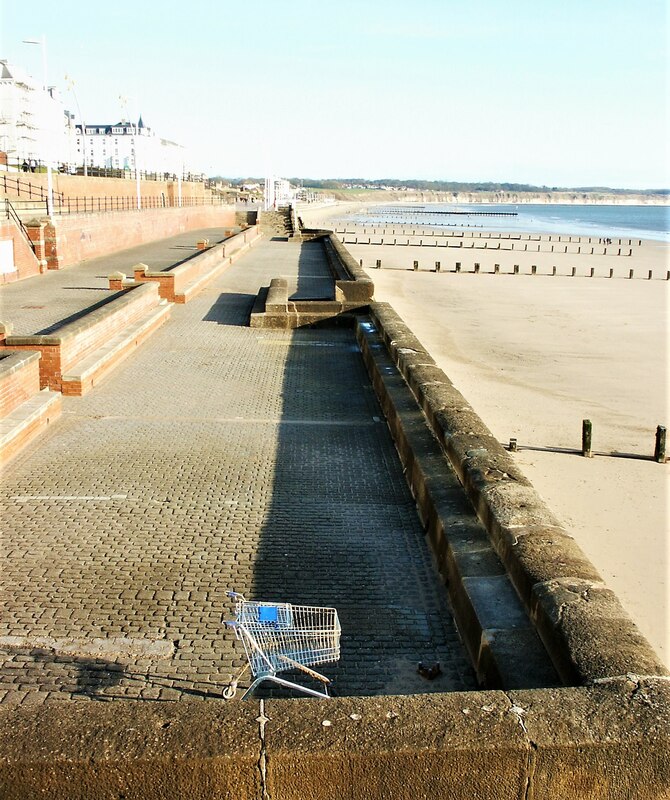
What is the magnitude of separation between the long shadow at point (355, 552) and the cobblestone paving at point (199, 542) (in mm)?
17

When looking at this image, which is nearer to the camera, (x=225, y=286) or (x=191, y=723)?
(x=191, y=723)

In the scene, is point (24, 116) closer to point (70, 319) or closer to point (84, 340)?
point (70, 319)

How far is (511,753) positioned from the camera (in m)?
3.14

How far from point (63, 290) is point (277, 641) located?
15.8 meters

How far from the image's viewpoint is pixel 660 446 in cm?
1238

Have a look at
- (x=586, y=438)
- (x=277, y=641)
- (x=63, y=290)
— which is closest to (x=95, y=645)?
(x=277, y=641)

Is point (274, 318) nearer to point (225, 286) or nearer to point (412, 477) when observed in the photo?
point (225, 286)

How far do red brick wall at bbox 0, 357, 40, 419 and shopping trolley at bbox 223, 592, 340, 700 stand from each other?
17.1 feet

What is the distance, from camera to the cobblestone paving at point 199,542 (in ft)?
15.9

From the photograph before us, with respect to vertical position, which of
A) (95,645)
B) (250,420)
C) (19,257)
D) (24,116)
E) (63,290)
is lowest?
(95,645)

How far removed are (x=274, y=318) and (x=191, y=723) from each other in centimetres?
1361

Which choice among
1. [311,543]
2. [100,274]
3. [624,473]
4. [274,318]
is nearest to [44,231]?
[100,274]

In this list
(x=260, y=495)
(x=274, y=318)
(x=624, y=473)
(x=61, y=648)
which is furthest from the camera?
(x=274, y=318)

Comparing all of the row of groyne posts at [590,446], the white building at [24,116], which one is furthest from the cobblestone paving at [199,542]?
the white building at [24,116]
